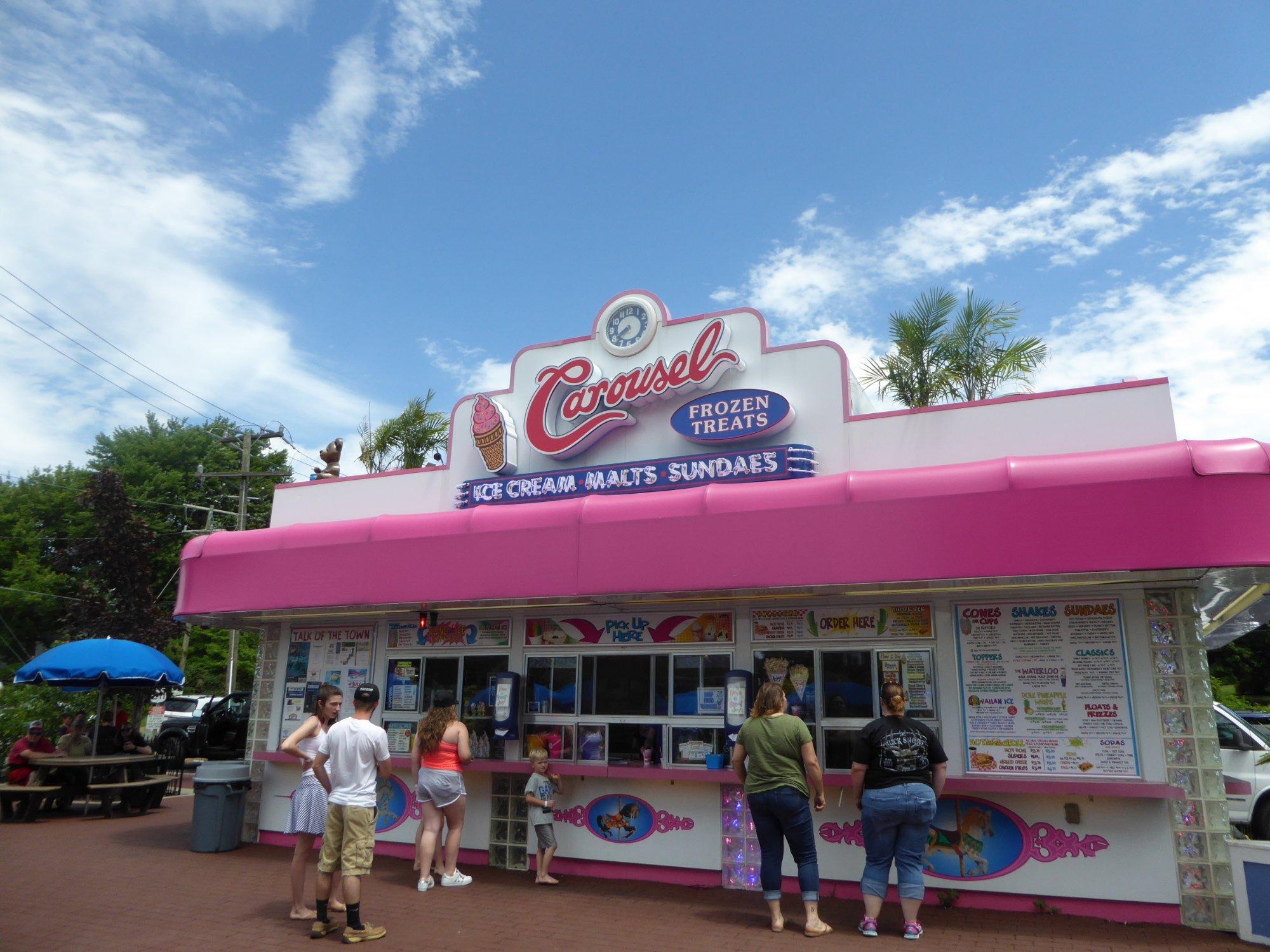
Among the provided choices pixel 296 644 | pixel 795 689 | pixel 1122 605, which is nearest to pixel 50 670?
pixel 296 644

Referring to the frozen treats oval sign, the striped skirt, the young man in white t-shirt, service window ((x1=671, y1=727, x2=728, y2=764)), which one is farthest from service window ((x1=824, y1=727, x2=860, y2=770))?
the striped skirt

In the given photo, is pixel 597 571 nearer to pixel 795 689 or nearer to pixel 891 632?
pixel 795 689

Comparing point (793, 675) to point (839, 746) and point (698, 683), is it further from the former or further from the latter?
point (698, 683)

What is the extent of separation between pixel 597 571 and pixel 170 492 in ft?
118

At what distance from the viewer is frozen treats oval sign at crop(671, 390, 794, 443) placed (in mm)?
9172

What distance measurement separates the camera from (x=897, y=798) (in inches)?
264

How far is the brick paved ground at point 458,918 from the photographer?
646 cm

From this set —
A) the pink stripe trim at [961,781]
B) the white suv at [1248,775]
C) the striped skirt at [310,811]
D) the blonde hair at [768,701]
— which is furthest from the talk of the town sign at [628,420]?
the white suv at [1248,775]

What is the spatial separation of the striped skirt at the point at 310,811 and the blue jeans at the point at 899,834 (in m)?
4.52

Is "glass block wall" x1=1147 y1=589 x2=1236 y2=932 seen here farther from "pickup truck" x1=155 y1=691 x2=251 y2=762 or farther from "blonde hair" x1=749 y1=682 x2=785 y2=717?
"pickup truck" x1=155 y1=691 x2=251 y2=762

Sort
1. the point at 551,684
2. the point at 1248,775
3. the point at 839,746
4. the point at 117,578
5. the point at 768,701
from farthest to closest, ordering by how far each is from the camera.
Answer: the point at 117,578 < the point at 1248,775 < the point at 551,684 < the point at 839,746 < the point at 768,701

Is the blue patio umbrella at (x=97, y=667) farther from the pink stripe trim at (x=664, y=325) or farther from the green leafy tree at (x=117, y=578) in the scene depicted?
the green leafy tree at (x=117, y=578)

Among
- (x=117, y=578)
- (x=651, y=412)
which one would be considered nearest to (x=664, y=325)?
(x=651, y=412)

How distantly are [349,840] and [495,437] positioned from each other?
5.33m
